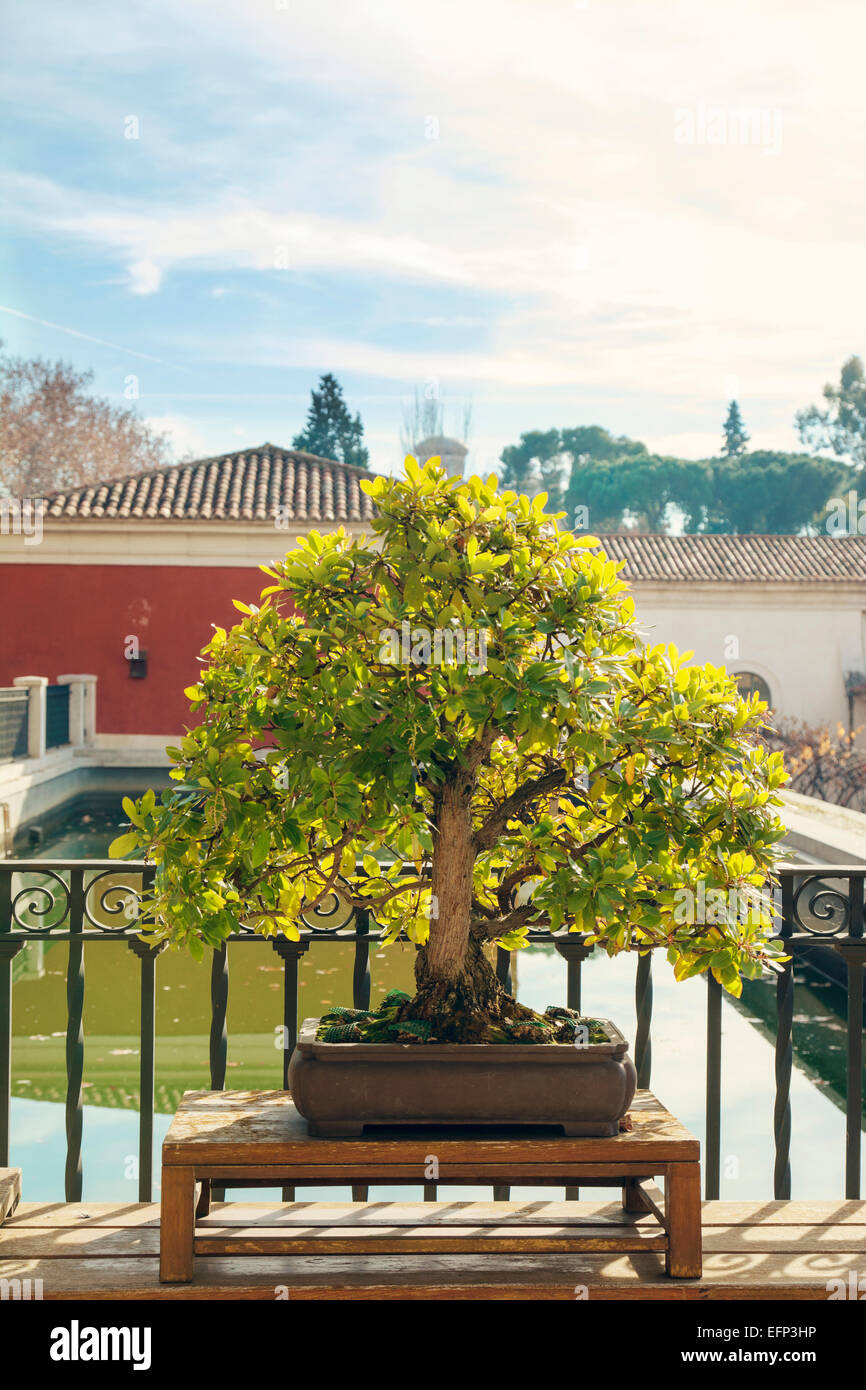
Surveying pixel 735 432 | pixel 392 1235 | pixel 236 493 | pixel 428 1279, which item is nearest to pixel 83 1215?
pixel 392 1235

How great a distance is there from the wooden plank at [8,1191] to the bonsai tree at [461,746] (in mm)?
626

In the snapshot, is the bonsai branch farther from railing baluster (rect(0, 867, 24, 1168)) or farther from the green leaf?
railing baluster (rect(0, 867, 24, 1168))

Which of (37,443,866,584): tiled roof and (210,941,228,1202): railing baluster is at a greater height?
(37,443,866,584): tiled roof

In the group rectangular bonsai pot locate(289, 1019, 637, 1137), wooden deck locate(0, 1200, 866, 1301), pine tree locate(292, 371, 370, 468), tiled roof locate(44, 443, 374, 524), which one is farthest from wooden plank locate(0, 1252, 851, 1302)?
pine tree locate(292, 371, 370, 468)

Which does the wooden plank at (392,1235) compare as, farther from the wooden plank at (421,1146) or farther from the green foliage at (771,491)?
the green foliage at (771,491)

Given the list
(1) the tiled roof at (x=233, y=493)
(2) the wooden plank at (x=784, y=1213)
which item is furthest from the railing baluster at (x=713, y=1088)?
(1) the tiled roof at (x=233, y=493)

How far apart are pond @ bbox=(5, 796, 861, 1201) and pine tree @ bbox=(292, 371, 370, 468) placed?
31053 mm

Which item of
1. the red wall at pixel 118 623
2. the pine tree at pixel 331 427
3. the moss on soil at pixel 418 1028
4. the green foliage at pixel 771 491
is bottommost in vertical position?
the moss on soil at pixel 418 1028

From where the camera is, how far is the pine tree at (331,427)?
3762 cm

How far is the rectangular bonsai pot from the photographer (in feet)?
5.28

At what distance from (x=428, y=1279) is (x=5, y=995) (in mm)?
1112
